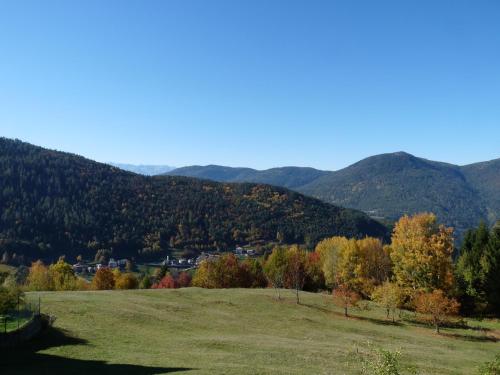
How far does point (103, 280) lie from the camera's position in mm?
117500

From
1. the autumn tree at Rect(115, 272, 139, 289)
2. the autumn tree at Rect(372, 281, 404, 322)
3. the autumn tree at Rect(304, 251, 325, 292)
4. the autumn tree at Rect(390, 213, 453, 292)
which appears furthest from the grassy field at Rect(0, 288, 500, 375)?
the autumn tree at Rect(115, 272, 139, 289)

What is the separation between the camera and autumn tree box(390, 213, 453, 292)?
7519 centimetres

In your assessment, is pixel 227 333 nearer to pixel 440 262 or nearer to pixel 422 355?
pixel 422 355

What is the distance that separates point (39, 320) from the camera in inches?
1527

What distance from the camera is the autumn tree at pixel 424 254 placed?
7519cm

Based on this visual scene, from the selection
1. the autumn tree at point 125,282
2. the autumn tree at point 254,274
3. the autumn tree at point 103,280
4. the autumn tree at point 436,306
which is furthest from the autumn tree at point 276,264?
the autumn tree at point 436,306

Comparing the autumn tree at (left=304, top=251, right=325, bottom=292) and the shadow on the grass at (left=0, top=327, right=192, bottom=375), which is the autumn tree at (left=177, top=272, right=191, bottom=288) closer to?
the autumn tree at (left=304, top=251, right=325, bottom=292)

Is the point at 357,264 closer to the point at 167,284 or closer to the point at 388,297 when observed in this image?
the point at 388,297

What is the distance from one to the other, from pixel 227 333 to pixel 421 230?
4513cm

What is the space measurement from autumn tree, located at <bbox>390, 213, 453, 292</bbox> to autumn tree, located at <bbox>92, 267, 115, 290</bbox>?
2969 inches

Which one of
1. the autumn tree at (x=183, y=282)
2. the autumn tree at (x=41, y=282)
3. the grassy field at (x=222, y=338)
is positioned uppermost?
the grassy field at (x=222, y=338)

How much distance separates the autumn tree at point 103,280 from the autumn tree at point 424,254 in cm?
7540

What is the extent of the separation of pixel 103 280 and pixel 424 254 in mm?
81835

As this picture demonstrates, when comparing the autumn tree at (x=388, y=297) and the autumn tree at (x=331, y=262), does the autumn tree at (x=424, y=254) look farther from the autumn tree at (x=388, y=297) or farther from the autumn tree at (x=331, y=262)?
the autumn tree at (x=331, y=262)
